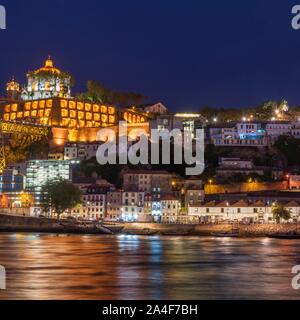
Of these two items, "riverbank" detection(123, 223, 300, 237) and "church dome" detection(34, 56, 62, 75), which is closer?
"riverbank" detection(123, 223, 300, 237)

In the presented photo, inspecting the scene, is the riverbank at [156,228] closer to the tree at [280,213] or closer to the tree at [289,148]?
the tree at [280,213]

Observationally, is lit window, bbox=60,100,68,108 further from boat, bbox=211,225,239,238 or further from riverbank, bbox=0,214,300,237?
boat, bbox=211,225,239,238

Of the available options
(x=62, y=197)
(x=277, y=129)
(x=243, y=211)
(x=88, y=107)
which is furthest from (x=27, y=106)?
(x=243, y=211)

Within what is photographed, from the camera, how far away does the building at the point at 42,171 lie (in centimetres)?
5559

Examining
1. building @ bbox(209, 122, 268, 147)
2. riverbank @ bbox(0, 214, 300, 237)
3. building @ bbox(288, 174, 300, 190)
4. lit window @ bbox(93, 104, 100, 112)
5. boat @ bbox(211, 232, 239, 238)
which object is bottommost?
boat @ bbox(211, 232, 239, 238)

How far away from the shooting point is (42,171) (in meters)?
56.9

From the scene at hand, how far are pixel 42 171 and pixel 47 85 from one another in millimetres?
16117

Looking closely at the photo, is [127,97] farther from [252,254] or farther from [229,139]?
[252,254]

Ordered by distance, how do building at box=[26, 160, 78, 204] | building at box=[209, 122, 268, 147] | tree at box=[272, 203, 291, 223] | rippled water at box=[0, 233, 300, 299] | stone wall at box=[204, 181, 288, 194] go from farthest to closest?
1. building at box=[209, 122, 268, 147]
2. building at box=[26, 160, 78, 204]
3. stone wall at box=[204, 181, 288, 194]
4. tree at box=[272, 203, 291, 223]
5. rippled water at box=[0, 233, 300, 299]

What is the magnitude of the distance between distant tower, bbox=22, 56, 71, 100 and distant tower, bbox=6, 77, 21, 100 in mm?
3589

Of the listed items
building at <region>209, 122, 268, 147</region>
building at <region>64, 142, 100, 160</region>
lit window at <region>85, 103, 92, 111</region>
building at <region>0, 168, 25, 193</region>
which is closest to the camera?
building at <region>0, 168, 25, 193</region>

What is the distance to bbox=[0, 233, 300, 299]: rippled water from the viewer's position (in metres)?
15.3

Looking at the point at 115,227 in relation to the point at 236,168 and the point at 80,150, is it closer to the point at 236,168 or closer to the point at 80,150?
the point at 236,168

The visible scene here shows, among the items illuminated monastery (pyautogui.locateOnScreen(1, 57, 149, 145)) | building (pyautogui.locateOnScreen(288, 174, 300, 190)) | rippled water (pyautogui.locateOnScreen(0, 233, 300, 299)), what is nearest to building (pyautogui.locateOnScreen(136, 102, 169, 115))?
illuminated monastery (pyautogui.locateOnScreen(1, 57, 149, 145))
